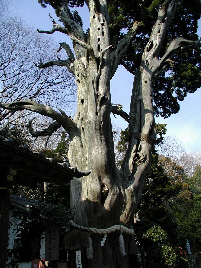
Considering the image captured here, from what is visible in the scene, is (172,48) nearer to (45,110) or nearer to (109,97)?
(109,97)

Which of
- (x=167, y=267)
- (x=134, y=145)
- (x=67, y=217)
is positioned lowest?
(x=167, y=267)

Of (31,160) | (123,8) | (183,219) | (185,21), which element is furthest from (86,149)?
(183,219)

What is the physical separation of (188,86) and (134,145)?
346 cm

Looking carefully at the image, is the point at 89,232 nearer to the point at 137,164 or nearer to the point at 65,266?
the point at 65,266

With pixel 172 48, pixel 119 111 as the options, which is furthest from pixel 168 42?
pixel 119 111

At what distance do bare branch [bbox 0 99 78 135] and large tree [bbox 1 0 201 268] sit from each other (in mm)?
25

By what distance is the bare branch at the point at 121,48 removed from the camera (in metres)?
8.40

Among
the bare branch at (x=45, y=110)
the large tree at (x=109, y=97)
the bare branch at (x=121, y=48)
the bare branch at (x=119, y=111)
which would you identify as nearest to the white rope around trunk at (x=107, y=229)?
the large tree at (x=109, y=97)

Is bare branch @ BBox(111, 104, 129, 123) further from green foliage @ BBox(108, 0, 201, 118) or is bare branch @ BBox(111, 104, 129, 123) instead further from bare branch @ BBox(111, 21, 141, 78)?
green foliage @ BBox(108, 0, 201, 118)

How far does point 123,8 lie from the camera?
9.52 m

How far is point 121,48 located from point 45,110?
11.7 ft

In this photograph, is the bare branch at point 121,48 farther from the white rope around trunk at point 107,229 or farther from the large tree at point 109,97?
the white rope around trunk at point 107,229

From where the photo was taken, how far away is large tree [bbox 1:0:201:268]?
6.10 m

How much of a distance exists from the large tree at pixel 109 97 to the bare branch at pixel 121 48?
21mm
